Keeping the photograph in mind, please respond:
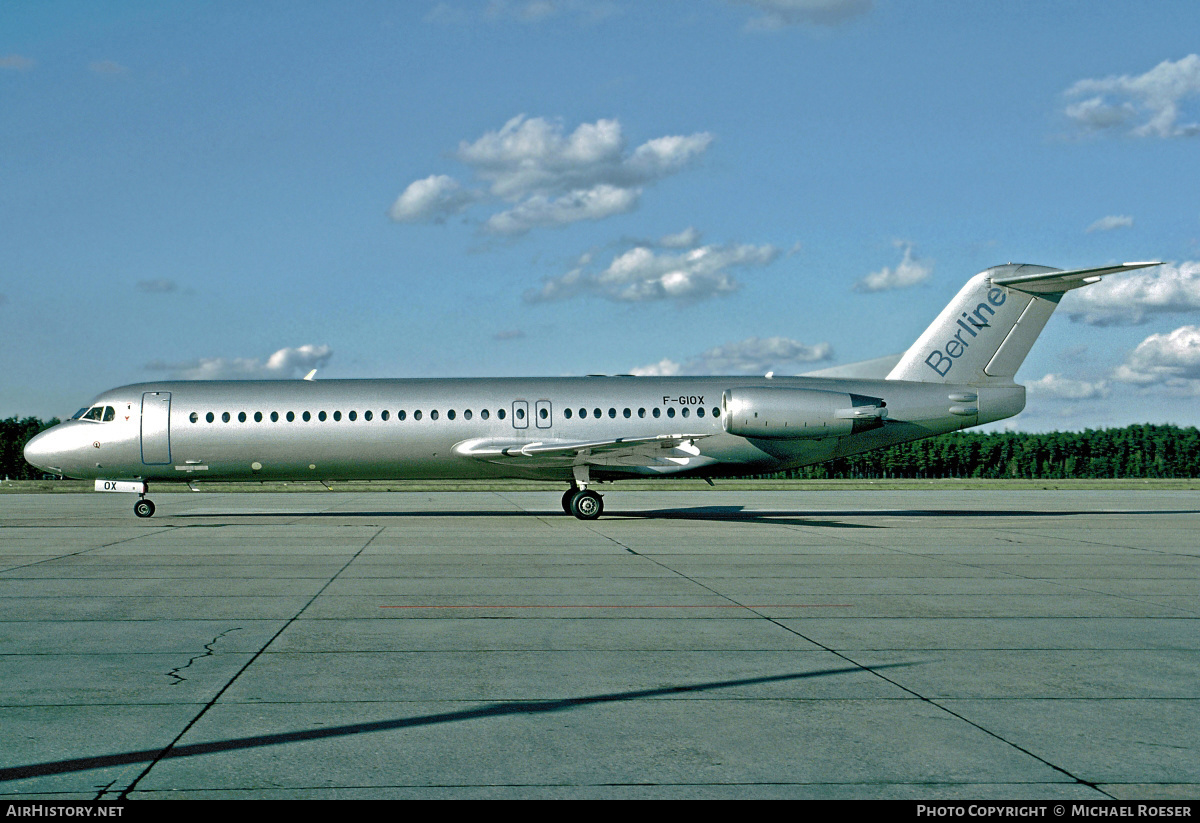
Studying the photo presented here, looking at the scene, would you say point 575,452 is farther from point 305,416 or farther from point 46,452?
point 46,452

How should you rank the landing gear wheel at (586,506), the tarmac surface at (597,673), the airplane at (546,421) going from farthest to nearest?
the airplane at (546,421), the landing gear wheel at (586,506), the tarmac surface at (597,673)

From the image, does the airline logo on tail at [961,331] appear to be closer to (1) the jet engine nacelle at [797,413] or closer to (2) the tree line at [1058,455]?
(1) the jet engine nacelle at [797,413]

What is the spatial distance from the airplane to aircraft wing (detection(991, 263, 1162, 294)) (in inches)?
1.6

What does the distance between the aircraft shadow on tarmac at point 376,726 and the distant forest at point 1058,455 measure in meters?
82.9

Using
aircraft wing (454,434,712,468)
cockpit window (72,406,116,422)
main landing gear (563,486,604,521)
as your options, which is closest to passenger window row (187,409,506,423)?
aircraft wing (454,434,712,468)

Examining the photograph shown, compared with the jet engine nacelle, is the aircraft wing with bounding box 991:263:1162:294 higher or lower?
higher

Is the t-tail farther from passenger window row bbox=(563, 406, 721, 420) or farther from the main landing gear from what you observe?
the main landing gear

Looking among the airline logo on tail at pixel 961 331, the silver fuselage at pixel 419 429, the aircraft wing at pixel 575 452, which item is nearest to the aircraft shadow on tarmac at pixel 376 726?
the aircraft wing at pixel 575 452

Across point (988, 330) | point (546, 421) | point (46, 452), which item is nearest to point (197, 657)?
point (546, 421)

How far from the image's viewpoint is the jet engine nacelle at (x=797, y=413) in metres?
25.0

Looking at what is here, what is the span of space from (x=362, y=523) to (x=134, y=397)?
7.53 metres

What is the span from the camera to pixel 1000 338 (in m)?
26.8

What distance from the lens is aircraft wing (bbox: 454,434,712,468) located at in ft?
82.0

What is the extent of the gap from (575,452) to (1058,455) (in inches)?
3161
